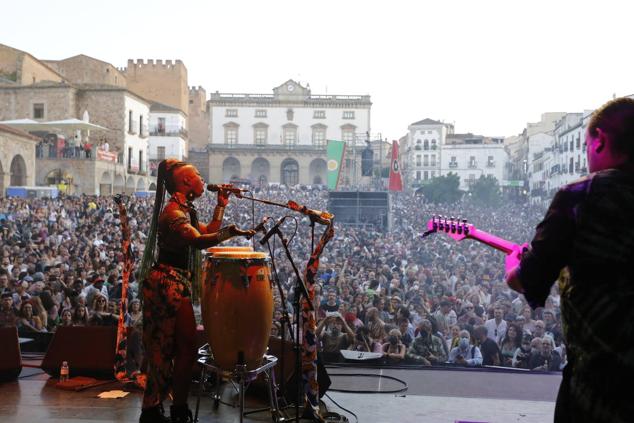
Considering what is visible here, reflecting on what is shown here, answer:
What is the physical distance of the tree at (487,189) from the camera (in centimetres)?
937

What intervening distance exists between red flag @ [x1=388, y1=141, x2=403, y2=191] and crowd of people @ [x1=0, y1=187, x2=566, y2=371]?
3.32 feet

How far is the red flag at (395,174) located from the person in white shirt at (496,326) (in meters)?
2.81

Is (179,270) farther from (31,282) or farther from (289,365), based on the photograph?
(31,282)

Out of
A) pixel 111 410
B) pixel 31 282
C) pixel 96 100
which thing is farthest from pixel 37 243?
pixel 111 410

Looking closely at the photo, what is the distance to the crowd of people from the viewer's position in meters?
5.12

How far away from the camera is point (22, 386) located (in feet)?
12.2

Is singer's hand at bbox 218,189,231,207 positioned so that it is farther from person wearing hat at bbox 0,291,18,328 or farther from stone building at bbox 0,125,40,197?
stone building at bbox 0,125,40,197

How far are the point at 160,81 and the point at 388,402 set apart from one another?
651cm

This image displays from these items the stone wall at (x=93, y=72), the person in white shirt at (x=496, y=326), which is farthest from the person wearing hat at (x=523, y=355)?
the stone wall at (x=93, y=72)

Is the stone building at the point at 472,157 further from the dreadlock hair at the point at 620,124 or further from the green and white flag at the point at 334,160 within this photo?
the dreadlock hair at the point at 620,124

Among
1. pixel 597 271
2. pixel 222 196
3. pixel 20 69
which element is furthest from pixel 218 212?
pixel 20 69

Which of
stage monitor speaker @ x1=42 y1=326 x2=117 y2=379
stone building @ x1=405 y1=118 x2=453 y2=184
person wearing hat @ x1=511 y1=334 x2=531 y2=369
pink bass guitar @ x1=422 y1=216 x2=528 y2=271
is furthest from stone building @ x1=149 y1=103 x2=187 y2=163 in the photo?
pink bass guitar @ x1=422 y1=216 x2=528 y2=271

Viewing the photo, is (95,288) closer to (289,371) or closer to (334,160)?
(289,371)

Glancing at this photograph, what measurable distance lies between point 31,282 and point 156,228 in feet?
14.1
